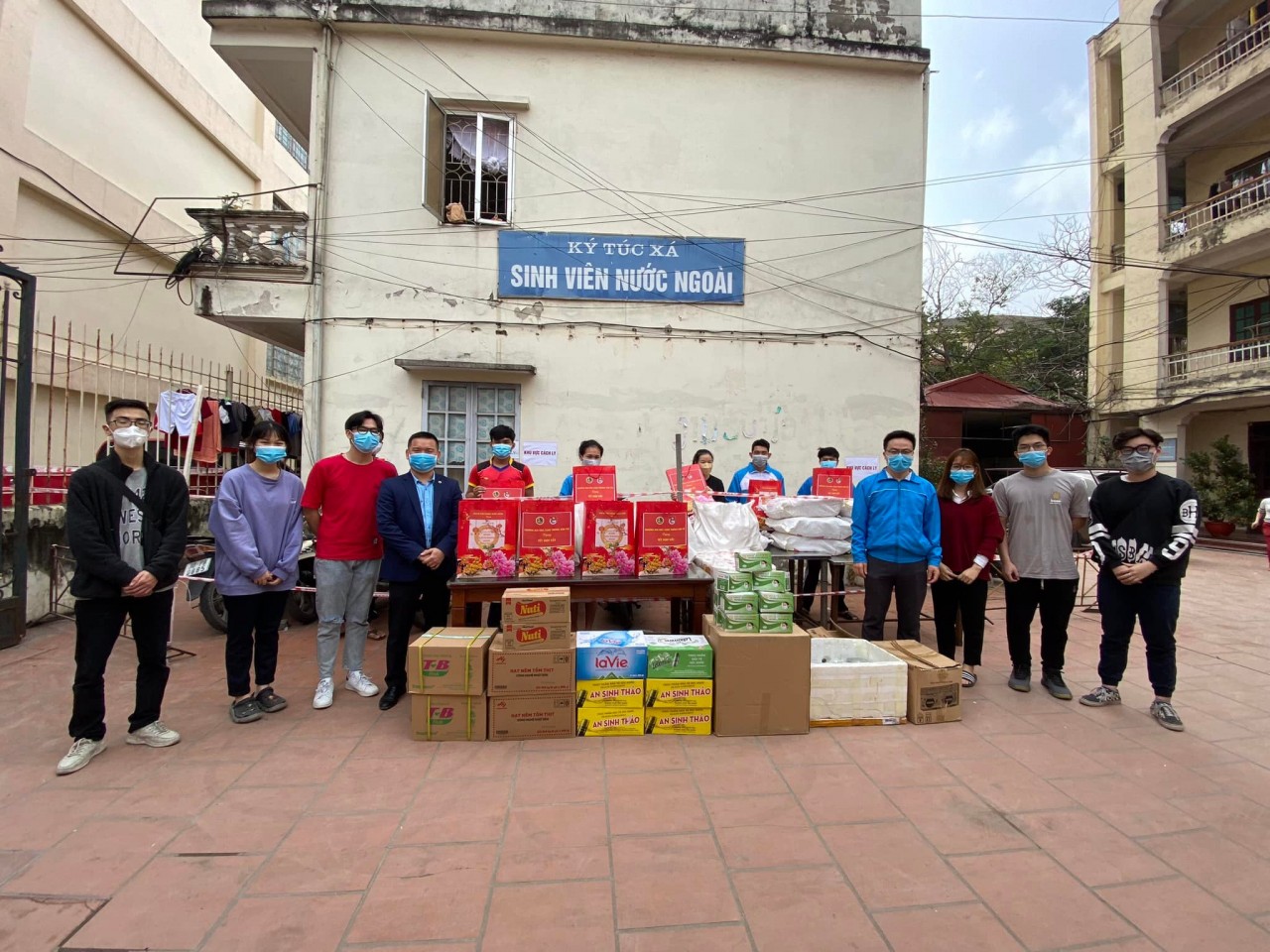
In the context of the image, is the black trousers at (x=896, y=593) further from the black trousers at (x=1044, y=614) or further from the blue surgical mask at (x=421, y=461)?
the blue surgical mask at (x=421, y=461)

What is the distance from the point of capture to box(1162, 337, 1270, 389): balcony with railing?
13250 mm

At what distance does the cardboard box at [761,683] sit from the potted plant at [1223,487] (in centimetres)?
1425

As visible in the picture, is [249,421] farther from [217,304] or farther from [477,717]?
[477,717]

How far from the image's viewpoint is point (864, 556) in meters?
4.42

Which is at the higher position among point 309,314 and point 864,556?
point 309,314

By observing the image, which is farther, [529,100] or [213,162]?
[213,162]

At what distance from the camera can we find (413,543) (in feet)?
12.8

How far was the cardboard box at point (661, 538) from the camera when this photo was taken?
4133 millimetres

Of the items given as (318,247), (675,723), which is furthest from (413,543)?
(318,247)

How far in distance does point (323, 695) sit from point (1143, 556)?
199 inches

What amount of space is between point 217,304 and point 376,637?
4.60 m

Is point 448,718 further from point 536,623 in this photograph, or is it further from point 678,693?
point 678,693

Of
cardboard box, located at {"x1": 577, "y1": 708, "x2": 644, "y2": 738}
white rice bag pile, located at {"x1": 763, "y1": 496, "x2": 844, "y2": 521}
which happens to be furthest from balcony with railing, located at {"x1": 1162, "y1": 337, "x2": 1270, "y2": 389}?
cardboard box, located at {"x1": 577, "y1": 708, "x2": 644, "y2": 738}

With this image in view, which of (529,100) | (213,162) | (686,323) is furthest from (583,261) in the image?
(213,162)
